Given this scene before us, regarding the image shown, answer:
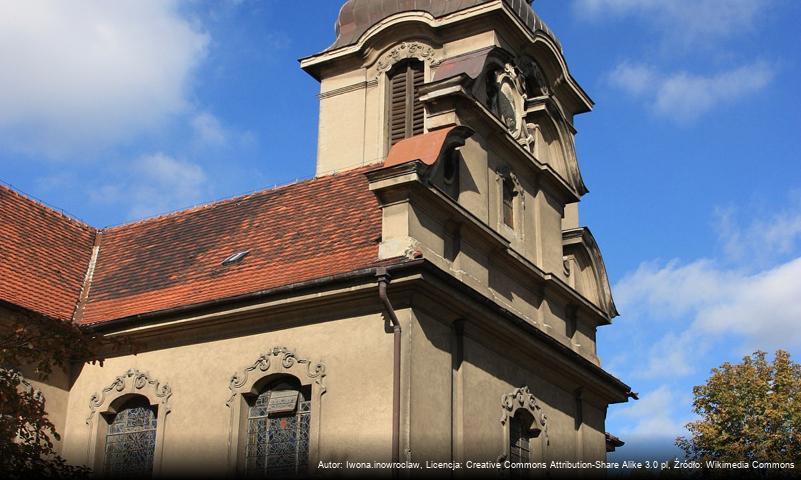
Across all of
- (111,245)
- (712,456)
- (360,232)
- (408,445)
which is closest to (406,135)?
(360,232)

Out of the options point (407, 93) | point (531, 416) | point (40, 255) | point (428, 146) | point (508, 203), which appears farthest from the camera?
point (407, 93)

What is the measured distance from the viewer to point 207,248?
69.0 ft

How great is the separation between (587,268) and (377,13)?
747 cm

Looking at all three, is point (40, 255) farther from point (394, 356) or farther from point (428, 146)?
point (394, 356)

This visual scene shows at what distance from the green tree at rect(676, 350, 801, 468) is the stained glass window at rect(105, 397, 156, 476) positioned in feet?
65.1

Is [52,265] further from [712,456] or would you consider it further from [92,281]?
[712,456]

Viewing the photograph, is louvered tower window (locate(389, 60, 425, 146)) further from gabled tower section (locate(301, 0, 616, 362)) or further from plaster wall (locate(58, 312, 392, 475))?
plaster wall (locate(58, 312, 392, 475))

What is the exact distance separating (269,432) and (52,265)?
23.4ft

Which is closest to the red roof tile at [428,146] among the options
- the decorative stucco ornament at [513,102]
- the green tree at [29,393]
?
the decorative stucco ornament at [513,102]

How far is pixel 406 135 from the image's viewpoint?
75.3ft

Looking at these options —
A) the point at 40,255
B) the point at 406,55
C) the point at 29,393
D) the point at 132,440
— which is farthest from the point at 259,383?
the point at 406,55

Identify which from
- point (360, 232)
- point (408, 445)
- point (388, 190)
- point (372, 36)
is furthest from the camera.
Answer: point (372, 36)

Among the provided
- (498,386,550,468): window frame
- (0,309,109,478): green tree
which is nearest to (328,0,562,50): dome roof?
(498,386,550,468): window frame

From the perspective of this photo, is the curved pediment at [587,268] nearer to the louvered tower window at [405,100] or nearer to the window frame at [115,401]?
the louvered tower window at [405,100]
